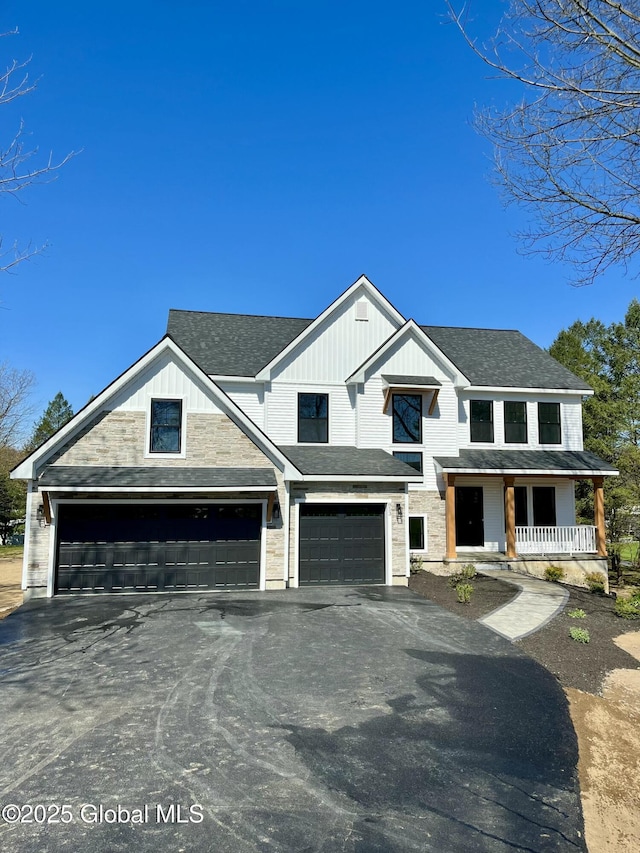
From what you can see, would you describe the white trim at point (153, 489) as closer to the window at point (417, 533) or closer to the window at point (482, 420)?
the window at point (417, 533)

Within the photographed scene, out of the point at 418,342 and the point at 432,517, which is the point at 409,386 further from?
the point at 432,517

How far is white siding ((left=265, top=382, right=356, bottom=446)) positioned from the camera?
67.5ft

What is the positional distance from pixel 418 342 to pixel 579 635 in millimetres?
12817

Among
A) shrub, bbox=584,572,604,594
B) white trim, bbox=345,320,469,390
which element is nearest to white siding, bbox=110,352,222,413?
white trim, bbox=345,320,469,390

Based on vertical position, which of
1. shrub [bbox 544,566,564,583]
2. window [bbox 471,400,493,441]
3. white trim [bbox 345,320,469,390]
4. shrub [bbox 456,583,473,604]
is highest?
white trim [bbox 345,320,469,390]

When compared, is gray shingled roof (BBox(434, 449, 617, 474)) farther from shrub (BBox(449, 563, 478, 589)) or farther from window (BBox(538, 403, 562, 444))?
shrub (BBox(449, 563, 478, 589))

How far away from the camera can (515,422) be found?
74.4ft

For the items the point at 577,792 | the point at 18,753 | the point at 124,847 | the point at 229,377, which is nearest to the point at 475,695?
the point at 577,792

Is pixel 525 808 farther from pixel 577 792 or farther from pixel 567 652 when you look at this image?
pixel 567 652

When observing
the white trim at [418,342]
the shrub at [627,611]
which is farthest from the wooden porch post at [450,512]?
the shrub at [627,611]

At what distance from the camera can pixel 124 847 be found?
14.2ft

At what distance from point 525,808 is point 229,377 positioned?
57.2ft

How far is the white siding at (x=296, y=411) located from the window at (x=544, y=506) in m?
8.42

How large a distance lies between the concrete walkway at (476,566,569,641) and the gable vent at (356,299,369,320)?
35.8 feet
